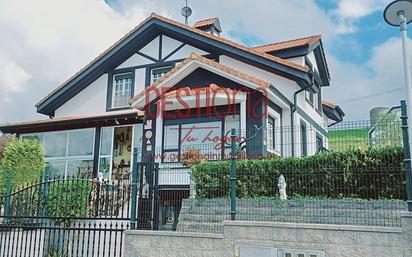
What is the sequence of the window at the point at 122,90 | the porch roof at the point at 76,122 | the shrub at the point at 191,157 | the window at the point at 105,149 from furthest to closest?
the window at the point at 122,90 → the window at the point at 105,149 → the porch roof at the point at 76,122 → the shrub at the point at 191,157

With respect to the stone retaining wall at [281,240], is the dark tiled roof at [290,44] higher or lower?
higher

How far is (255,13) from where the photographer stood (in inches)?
506

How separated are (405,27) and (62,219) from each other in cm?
887

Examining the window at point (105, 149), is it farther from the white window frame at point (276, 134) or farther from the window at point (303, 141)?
the window at point (303, 141)

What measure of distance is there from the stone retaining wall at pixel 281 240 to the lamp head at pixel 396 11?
3535 millimetres

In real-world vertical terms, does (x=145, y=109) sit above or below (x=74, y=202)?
above

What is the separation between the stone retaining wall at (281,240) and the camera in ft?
23.0

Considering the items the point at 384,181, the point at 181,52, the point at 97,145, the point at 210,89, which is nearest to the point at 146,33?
the point at 181,52

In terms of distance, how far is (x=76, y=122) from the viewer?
19938mm

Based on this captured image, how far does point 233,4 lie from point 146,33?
9.11m

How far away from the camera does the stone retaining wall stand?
276 inches

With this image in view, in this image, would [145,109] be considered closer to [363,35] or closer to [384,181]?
[363,35]

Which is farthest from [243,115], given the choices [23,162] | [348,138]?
[23,162]

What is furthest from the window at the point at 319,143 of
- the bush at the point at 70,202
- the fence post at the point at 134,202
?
the bush at the point at 70,202
